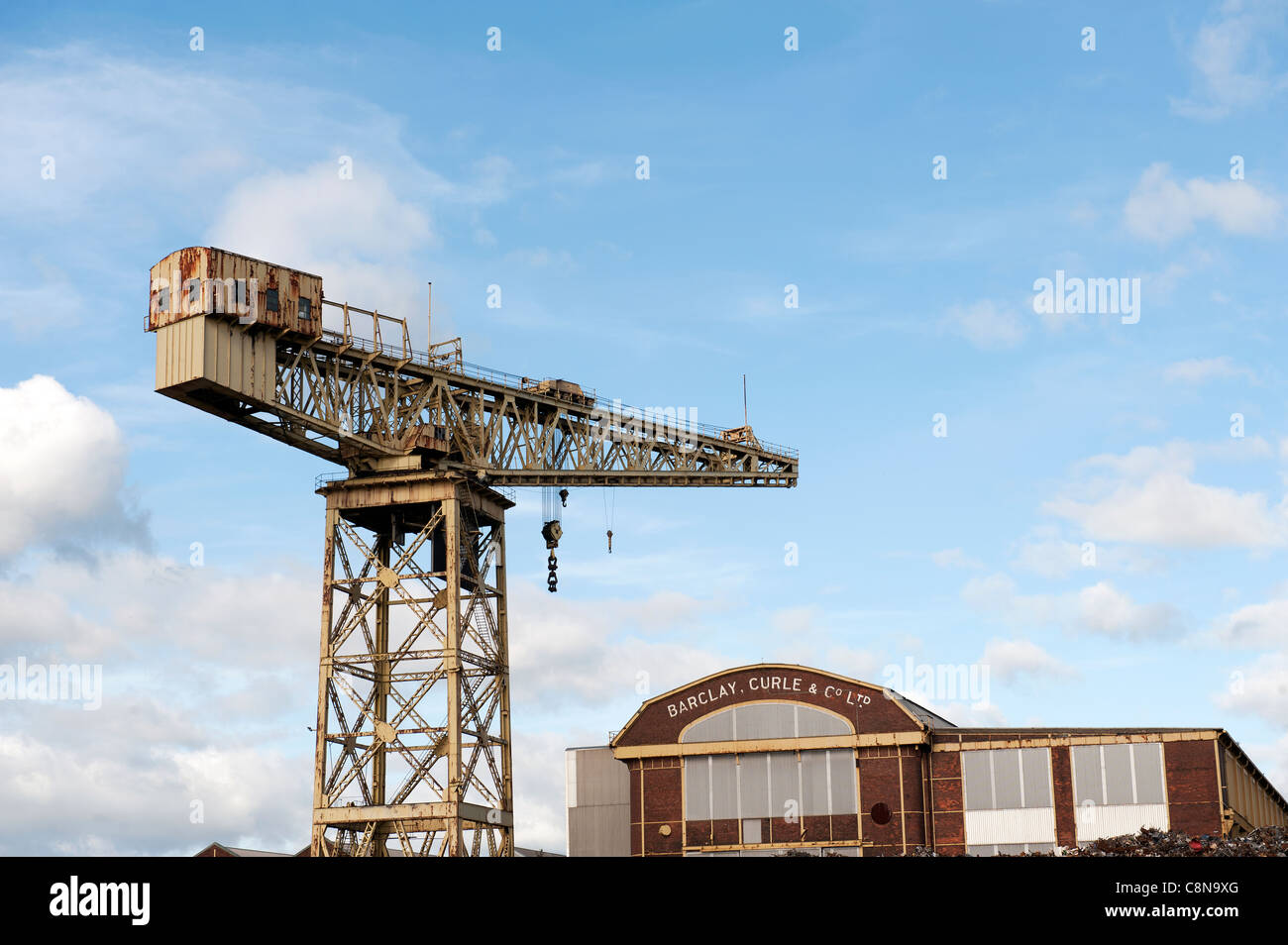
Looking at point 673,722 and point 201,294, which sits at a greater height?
point 201,294

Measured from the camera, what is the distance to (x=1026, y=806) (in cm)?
6081

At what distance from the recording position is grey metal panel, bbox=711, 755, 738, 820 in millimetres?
64375

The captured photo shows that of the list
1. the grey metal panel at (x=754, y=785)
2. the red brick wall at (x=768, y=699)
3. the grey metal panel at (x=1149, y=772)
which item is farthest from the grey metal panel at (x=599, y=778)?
the grey metal panel at (x=1149, y=772)

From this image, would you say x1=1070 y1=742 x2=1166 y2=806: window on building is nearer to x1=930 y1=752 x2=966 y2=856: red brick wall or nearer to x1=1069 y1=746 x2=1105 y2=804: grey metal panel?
x1=1069 y1=746 x2=1105 y2=804: grey metal panel

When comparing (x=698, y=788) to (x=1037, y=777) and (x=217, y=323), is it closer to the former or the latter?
(x=1037, y=777)

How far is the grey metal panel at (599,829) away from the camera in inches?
2803

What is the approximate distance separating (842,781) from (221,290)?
104 feet

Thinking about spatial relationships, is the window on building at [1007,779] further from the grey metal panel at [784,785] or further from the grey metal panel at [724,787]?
the grey metal panel at [724,787]

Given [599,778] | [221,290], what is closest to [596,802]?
[599,778]

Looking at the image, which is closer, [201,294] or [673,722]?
[201,294]

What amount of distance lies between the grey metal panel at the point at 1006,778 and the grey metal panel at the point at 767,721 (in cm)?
846
